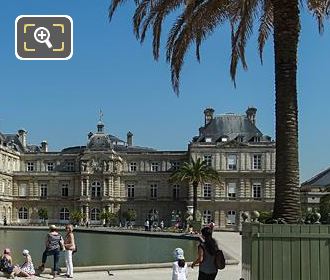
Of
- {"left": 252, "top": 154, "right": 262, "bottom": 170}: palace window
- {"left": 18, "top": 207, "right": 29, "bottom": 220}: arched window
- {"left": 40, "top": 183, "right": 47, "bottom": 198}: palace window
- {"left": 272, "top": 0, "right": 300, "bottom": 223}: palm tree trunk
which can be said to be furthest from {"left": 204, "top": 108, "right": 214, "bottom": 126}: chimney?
{"left": 272, "top": 0, "right": 300, "bottom": 223}: palm tree trunk

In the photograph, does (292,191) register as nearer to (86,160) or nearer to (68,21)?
(68,21)

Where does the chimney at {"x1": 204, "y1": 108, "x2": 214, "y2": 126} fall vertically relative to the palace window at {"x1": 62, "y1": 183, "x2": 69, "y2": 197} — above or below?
above

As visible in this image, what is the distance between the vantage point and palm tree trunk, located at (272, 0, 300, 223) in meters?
11.7

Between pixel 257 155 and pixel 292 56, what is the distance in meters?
69.4

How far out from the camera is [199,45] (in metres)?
15.4

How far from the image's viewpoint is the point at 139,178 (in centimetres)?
8738

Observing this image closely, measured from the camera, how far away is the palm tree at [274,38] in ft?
38.5

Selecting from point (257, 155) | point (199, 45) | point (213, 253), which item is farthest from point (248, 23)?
point (257, 155)

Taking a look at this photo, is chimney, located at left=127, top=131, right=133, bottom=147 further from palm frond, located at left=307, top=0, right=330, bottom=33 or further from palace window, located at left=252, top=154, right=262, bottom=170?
palm frond, located at left=307, top=0, right=330, bottom=33

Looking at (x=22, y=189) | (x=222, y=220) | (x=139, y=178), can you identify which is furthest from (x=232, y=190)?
(x=22, y=189)

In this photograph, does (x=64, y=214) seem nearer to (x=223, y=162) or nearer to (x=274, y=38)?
(x=223, y=162)

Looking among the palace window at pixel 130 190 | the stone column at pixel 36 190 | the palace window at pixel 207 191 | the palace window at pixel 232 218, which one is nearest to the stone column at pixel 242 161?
the palace window at pixel 207 191

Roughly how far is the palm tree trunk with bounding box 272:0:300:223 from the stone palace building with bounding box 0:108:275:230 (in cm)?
6841

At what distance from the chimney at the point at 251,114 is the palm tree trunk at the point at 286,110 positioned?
73.0 meters
